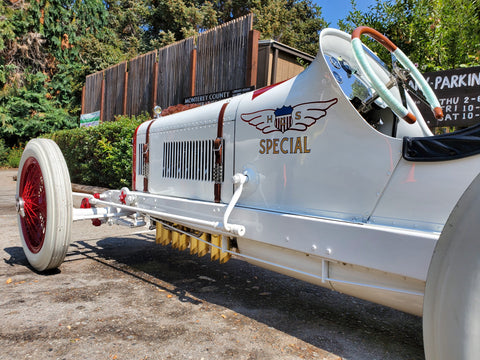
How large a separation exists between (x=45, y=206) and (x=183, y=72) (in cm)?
599

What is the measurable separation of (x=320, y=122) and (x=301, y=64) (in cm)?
592

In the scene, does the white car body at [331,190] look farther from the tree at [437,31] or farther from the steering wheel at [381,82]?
the tree at [437,31]

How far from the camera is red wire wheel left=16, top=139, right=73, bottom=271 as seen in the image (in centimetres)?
348

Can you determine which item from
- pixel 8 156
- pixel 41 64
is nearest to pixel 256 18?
pixel 41 64

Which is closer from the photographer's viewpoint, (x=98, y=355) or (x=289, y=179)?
(x=98, y=355)

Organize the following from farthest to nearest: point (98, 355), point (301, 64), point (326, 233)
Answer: point (301, 64)
point (98, 355)
point (326, 233)

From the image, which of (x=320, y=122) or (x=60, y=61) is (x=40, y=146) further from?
(x=60, y=61)

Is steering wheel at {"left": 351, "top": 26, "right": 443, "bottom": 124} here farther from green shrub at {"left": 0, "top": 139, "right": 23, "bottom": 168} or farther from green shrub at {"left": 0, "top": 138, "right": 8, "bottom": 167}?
green shrub at {"left": 0, "top": 138, "right": 8, "bottom": 167}

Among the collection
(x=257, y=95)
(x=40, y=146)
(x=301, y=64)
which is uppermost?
(x=301, y=64)

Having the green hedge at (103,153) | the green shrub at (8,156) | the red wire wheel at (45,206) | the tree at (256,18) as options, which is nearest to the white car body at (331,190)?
the red wire wheel at (45,206)

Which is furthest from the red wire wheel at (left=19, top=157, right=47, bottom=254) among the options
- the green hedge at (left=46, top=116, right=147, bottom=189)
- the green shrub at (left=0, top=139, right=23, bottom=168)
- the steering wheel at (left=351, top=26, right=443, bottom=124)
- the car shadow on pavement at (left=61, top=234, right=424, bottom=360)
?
the green shrub at (left=0, top=139, right=23, bottom=168)

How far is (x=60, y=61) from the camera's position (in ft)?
62.4

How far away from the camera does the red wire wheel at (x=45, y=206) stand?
3.48m

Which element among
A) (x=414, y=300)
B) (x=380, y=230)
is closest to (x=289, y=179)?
(x=380, y=230)
